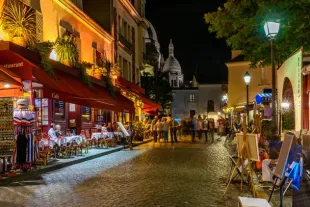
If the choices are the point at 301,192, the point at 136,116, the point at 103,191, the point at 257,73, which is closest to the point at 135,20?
the point at 136,116

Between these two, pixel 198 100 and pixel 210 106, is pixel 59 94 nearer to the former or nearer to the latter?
pixel 210 106

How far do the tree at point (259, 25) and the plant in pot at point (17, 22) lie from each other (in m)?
7.58

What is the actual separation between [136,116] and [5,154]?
27146 millimetres

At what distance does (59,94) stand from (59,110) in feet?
Answer: 18.5

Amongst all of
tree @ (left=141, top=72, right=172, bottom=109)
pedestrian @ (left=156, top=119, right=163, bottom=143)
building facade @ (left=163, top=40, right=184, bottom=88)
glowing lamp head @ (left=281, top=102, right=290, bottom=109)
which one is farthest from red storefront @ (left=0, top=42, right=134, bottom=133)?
building facade @ (left=163, top=40, right=184, bottom=88)

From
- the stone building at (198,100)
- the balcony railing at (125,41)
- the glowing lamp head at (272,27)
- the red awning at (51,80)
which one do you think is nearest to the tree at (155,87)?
the stone building at (198,100)

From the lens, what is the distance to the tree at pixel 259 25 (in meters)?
15.0

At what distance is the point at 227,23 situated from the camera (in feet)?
62.7

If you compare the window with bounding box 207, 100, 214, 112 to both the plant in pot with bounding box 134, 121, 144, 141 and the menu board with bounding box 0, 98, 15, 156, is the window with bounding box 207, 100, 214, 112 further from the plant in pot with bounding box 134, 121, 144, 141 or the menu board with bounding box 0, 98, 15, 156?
the menu board with bounding box 0, 98, 15, 156

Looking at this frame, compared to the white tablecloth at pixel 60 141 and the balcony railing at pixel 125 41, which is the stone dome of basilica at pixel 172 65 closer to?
the balcony railing at pixel 125 41

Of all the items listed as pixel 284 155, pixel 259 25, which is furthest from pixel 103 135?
pixel 284 155

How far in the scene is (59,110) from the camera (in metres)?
23.0

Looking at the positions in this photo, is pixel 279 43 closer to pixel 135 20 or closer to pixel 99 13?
pixel 99 13

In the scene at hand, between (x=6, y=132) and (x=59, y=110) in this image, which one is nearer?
(x=6, y=132)
